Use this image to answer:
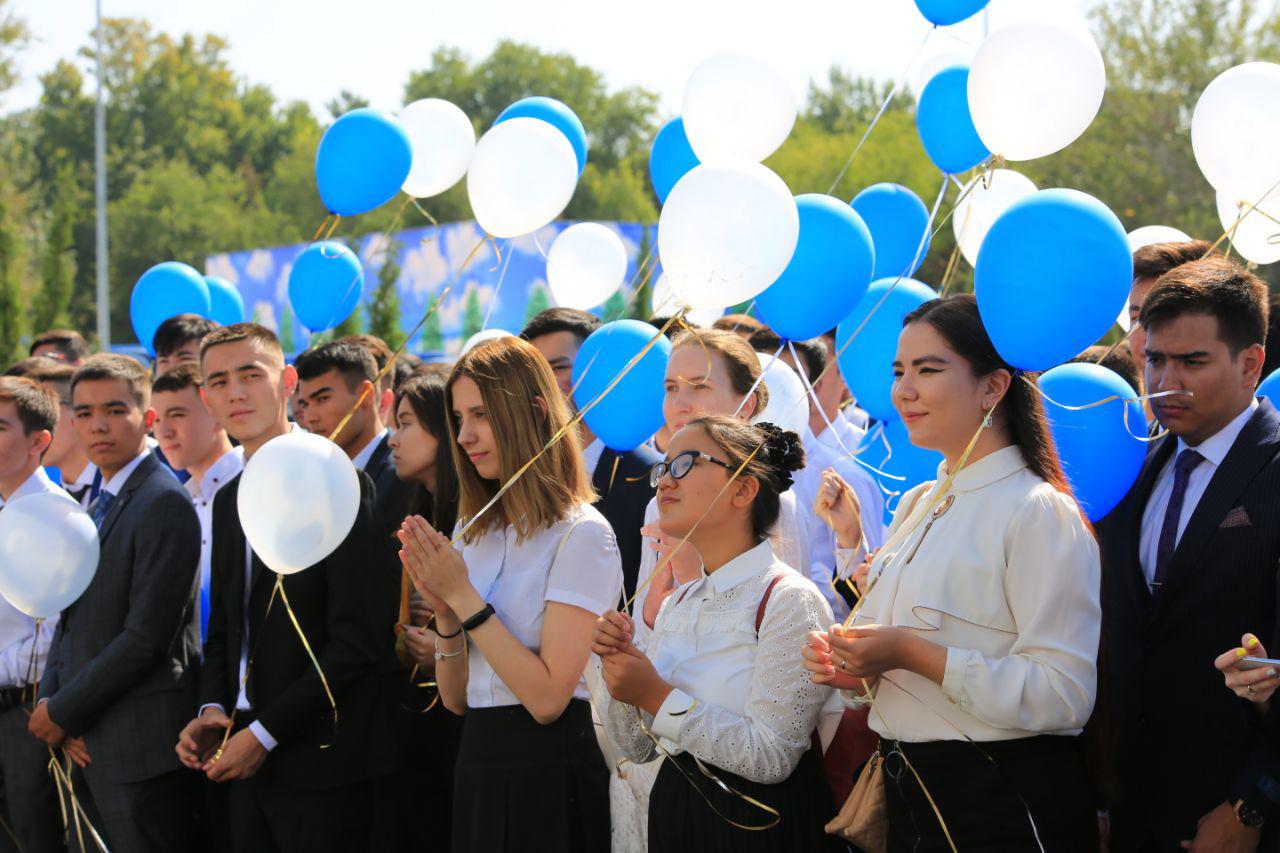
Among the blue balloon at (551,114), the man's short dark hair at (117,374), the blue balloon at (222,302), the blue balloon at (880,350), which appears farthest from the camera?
the blue balloon at (222,302)

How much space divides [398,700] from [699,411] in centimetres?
141

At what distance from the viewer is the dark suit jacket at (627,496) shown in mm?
4355

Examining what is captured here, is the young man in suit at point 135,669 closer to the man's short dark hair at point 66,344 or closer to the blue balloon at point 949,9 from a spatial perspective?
the blue balloon at point 949,9

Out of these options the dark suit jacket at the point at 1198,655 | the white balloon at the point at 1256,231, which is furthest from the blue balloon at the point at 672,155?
the dark suit jacket at the point at 1198,655

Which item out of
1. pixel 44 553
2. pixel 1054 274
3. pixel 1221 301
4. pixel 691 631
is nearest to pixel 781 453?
pixel 691 631

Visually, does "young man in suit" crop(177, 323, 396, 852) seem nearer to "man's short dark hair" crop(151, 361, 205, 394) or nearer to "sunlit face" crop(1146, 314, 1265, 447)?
"man's short dark hair" crop(151, 361, 205, 394)

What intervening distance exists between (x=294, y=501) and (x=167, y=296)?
4.09 metres

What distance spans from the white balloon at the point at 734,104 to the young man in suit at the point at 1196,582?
6.24 ft

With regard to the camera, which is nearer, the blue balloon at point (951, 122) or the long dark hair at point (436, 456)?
the long dark hair at point (436, 456)

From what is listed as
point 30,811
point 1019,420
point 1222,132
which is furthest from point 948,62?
point 30,811

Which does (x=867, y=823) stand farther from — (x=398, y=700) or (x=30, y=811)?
(x=30, y=811)

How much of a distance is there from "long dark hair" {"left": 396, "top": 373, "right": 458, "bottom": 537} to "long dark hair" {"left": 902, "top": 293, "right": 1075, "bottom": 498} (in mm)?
1833

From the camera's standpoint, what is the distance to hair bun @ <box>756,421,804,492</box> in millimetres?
3092

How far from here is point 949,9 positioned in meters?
4.35
